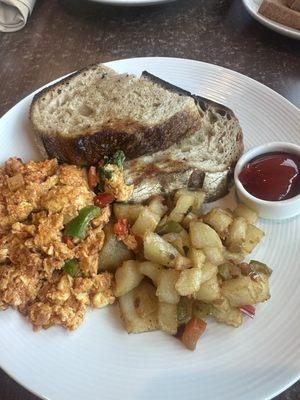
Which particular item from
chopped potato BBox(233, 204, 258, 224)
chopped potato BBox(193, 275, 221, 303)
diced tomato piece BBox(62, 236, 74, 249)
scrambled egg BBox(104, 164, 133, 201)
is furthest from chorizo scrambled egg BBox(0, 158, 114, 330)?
chopped potato BBox(233, 204, 258, 224)

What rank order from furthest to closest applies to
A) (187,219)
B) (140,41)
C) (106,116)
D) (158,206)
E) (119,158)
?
(140,41) → (106,116) → (119,158) → (158,206) → (187,219)

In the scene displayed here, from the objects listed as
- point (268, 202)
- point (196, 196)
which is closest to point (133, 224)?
point (196, 196)

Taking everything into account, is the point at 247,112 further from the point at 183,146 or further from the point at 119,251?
the point at 119,251

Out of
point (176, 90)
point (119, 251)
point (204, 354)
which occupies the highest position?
point (176, 90)

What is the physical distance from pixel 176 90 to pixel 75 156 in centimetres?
82

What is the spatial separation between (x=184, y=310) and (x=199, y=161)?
97cm

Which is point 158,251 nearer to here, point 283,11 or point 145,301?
point 145,301

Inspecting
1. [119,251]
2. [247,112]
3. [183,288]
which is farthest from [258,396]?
[247,112]

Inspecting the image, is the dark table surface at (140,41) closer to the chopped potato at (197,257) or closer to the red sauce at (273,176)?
the red sauce at (273,176)

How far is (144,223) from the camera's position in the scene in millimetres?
2385

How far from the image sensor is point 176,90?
3037 mm

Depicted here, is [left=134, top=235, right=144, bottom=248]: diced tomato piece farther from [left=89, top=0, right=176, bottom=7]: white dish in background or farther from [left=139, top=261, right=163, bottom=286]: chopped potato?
[left=89, top=0, right=176, bottom=7]: white dish in background

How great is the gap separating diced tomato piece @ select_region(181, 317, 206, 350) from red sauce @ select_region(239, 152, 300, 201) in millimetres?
796

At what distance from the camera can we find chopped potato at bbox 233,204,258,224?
249 cm
